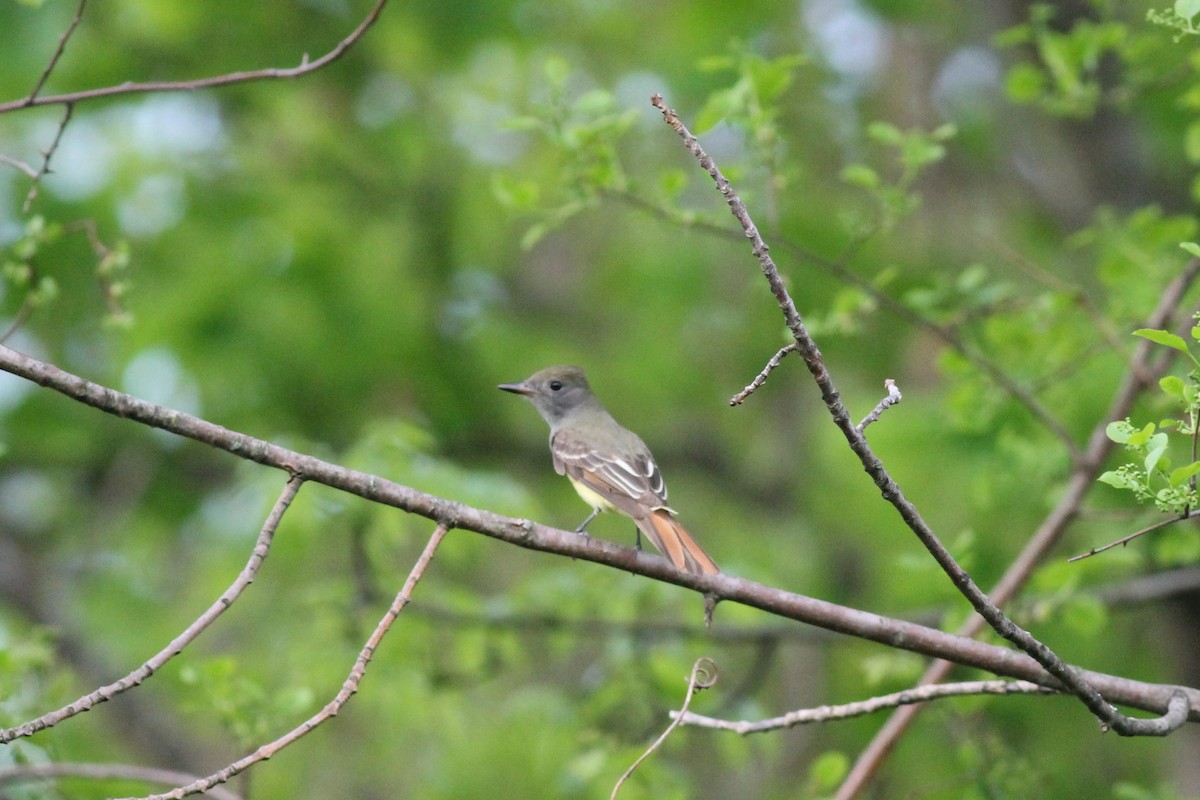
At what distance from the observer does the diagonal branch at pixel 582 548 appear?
254 cm

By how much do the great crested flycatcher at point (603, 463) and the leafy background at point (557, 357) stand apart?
25.7 inches

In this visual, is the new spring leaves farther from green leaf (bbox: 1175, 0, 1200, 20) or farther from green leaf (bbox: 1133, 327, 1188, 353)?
green leaf (bbox: 1175, 0, 1200, 20)

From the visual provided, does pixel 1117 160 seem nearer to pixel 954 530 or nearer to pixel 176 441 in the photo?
pixel 954 530

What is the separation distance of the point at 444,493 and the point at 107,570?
172 inches

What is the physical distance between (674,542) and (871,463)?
173 cm

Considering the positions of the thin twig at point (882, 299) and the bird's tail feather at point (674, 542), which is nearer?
the bird's tail feather at point (674, 542)

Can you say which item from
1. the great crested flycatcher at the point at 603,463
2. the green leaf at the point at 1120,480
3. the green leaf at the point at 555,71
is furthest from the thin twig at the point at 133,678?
the green leaf at the point at 555,71

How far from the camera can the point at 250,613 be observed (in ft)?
35.0

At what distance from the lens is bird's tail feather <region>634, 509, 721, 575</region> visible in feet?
12.1

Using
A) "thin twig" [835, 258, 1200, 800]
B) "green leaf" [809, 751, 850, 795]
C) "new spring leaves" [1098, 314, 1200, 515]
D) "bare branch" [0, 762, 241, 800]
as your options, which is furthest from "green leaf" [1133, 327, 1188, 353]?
"bare branch" [0, 762, 241, 800]

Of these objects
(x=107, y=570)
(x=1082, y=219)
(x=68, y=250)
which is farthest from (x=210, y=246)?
(x=1082, y=219)

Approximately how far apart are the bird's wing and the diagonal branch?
155 cm

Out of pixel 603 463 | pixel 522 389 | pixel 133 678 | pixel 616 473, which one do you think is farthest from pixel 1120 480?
pixel 522 389

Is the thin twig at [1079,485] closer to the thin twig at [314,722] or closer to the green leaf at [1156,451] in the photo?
the green leaf at [1156,451]
